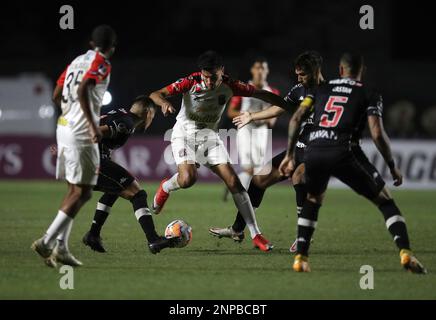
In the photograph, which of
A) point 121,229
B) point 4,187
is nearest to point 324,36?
point 4,187

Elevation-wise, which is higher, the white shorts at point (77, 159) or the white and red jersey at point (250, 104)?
the white and red jersey at point (250, 104)

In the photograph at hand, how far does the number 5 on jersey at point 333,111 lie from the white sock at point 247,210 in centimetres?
195

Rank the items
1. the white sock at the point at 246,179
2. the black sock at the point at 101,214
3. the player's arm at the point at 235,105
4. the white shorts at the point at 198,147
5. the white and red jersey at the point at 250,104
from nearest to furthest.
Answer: the black sock at the point at 101,214
the white shorts at the point at 198,147
the player's arm at the point at 235,105
the white and red jersey at the point at 250,104
the white sock at the point at 246,179

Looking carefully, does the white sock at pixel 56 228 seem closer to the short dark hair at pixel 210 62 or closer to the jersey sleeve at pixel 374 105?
the short dark hair at pixel 210 62

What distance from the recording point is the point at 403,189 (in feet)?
70.3

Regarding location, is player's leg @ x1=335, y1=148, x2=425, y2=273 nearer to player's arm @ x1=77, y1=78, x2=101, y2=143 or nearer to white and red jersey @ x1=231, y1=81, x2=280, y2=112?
player's arm @ x1=77, y1=78, x2=101, y2=143

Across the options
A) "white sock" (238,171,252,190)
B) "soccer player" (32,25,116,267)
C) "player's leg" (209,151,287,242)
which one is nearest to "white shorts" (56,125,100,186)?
"soccer player" (32,25,116,267)

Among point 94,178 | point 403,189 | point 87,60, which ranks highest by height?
point 87,60

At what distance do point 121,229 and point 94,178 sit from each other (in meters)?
3.95

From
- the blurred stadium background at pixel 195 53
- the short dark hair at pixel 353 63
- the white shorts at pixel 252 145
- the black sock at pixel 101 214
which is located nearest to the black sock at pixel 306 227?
the short dark hair at pixel 353 63

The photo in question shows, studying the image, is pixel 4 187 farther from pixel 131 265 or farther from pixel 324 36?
pixel 324 36

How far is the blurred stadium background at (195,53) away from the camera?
22.5 meters

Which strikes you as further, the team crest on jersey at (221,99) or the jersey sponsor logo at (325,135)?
the team crest on jersey at (221,99)

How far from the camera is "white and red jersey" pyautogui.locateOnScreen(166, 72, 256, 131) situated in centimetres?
983
